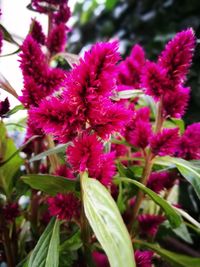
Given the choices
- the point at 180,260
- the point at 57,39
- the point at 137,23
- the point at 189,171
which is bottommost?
the point at 180,260

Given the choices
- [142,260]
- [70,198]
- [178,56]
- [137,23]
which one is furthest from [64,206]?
[137,23]

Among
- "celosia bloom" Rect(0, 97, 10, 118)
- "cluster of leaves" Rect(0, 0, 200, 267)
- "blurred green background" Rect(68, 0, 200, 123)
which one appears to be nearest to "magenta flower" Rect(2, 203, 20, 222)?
"cluster of leaves" Rect(0, 0, 200, 267)

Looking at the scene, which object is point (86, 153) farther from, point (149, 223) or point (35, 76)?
point (149, 223)

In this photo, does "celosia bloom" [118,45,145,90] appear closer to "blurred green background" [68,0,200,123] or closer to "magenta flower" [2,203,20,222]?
"magenta flower" [2,203,20,222]

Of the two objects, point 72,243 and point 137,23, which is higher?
point 137,23

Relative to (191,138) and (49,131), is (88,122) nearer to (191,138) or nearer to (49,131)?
(49,131)

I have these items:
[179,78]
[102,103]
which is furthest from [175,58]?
[102,103]
